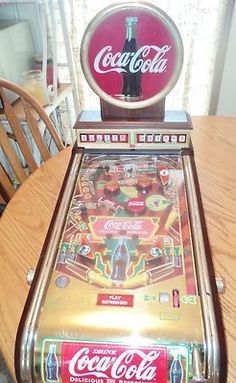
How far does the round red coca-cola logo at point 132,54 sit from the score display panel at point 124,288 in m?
0.26

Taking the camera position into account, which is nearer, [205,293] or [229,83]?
[205,293]

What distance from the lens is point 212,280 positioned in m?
0.60

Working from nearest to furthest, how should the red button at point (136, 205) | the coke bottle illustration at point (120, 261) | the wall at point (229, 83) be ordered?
1. the coke bottle illustration at point (120, 261)
2. the red button at point (136, 205)
3. the wall at point (229, 83)

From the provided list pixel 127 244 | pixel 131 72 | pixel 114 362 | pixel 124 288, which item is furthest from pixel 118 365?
pixel 131 72

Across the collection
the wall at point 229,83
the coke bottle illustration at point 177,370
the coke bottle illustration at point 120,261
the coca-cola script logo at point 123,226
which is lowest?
the wall at point 229,83

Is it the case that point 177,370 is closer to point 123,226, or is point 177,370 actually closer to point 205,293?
point 205,293

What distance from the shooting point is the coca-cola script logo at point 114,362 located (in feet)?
1.67

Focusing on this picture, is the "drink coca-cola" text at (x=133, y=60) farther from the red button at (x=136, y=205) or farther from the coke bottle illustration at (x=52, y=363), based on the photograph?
the coke bottle illustration at (x=52, y=363)

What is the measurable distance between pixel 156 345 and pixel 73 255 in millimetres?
233

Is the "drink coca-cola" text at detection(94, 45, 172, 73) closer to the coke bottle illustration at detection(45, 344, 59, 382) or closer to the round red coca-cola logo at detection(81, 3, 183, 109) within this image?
the round red coca-cola logo at detection(81, 3, 183, 109)

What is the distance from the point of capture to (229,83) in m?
2.25

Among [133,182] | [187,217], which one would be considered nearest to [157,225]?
[187,217]

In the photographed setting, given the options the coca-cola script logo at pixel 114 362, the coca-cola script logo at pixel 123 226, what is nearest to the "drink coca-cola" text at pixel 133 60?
the coca-cola script logo at pixel 123 226

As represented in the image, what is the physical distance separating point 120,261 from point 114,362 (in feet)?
0.60
